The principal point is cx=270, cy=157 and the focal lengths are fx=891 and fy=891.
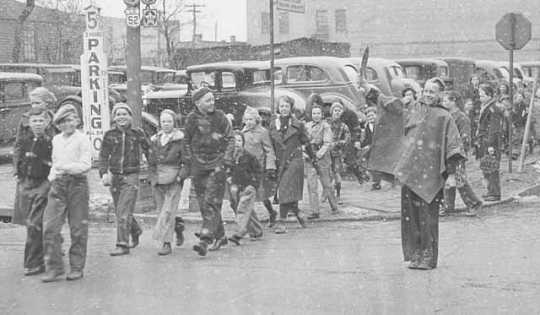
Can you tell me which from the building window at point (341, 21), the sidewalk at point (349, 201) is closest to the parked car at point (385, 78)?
the sidewalk at point (349, 201)

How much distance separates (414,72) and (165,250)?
20.3 metres

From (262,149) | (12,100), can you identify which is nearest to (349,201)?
(262,149)

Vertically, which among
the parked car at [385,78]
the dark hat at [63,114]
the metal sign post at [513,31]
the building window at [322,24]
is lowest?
the dark hat at [63,114]

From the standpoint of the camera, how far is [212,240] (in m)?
8.91

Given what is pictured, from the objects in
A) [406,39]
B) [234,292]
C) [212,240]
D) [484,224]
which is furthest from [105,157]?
[406,39]

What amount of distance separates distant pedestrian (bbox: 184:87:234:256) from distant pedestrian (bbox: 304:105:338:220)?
99.0 inches

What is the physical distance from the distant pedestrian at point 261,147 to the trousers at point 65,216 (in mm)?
2546

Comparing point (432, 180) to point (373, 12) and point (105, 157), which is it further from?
point (373, 12)

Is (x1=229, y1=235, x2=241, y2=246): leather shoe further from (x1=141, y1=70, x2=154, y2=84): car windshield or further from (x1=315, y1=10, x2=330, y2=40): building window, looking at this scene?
(x1=315, y1=10, x2=330, y2=40): building window

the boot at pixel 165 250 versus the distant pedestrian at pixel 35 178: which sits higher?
the distant pedestrian at pixel 35 178

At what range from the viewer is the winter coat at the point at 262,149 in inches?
390

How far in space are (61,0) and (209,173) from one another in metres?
35.1

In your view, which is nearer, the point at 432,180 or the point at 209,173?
the point at 432,180

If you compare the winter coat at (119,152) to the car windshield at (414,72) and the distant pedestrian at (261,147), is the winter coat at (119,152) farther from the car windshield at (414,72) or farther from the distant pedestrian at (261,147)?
the car windshield at (414,72)
